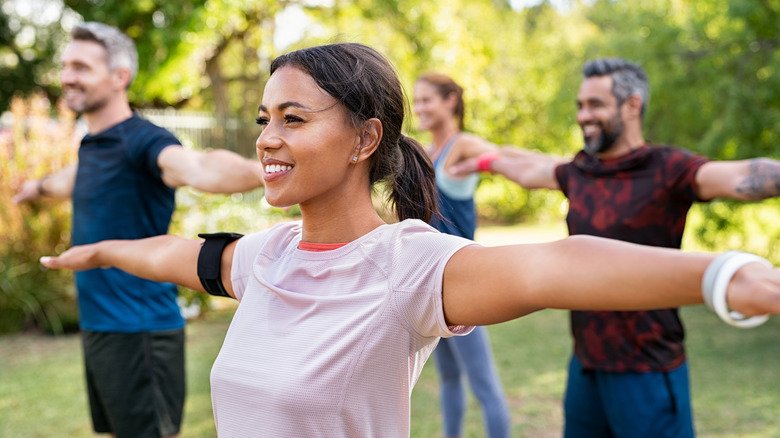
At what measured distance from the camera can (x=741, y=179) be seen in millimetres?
3238

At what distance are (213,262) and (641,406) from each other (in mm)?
1904

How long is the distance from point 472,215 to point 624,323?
176cm

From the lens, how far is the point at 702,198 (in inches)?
133

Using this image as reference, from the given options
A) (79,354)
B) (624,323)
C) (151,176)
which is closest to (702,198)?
(624,323)

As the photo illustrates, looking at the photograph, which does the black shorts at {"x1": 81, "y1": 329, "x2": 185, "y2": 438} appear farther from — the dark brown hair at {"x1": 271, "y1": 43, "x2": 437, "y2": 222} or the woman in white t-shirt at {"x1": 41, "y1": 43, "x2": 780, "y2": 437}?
the dark brown hair at {"x1": 271, "y1": 43, "x2": 437, "y2": 222}

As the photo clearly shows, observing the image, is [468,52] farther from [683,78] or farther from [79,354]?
[79,354]

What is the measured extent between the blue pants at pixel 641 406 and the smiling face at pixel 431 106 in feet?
7.20

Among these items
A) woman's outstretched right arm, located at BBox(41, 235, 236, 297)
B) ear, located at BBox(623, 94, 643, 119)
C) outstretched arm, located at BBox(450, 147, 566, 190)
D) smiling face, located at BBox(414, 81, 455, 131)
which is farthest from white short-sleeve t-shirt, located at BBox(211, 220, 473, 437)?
smiling face, located at BBox(414, 81, 455, 131)

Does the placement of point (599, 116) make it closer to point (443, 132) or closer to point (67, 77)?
point (443, 132)

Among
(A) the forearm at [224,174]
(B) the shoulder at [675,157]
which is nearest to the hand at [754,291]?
(B) the shoulder at [675,157]

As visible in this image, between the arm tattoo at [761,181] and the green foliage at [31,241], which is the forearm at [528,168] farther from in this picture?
the green foliage at [31,241]

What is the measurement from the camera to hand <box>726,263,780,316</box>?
121cm

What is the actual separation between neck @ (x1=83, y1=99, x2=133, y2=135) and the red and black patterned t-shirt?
2.17 m

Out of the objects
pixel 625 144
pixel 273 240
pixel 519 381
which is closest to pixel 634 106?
pixel 625 144
